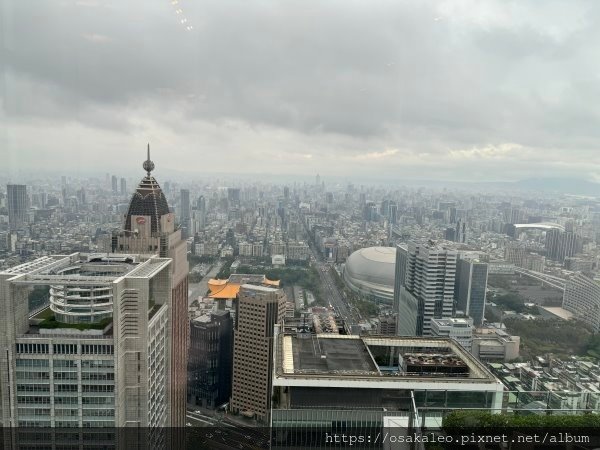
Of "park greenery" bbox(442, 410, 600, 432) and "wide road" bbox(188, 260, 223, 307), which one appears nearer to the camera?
"park greenery" bbox(442, 410, 600, 432)

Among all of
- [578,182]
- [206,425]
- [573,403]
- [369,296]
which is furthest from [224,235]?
[573,403]

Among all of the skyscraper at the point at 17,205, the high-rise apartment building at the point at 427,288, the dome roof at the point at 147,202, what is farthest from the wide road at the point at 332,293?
the skyscraper at the point at 17,205

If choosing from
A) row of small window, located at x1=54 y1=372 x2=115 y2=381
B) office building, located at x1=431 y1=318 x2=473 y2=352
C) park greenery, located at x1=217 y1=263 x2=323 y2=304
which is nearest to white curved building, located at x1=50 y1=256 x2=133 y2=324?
row of small window, located at x1=54 y1=372 x2=115 y2=381

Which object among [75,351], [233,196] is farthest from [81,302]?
[233,196]

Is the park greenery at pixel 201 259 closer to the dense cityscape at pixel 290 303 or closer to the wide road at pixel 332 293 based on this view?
the dense cityscape at pixel 290 303

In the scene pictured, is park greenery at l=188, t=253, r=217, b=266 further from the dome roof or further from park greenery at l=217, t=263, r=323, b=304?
the dome roof

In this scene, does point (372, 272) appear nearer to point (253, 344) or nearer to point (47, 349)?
point (253, 344)
